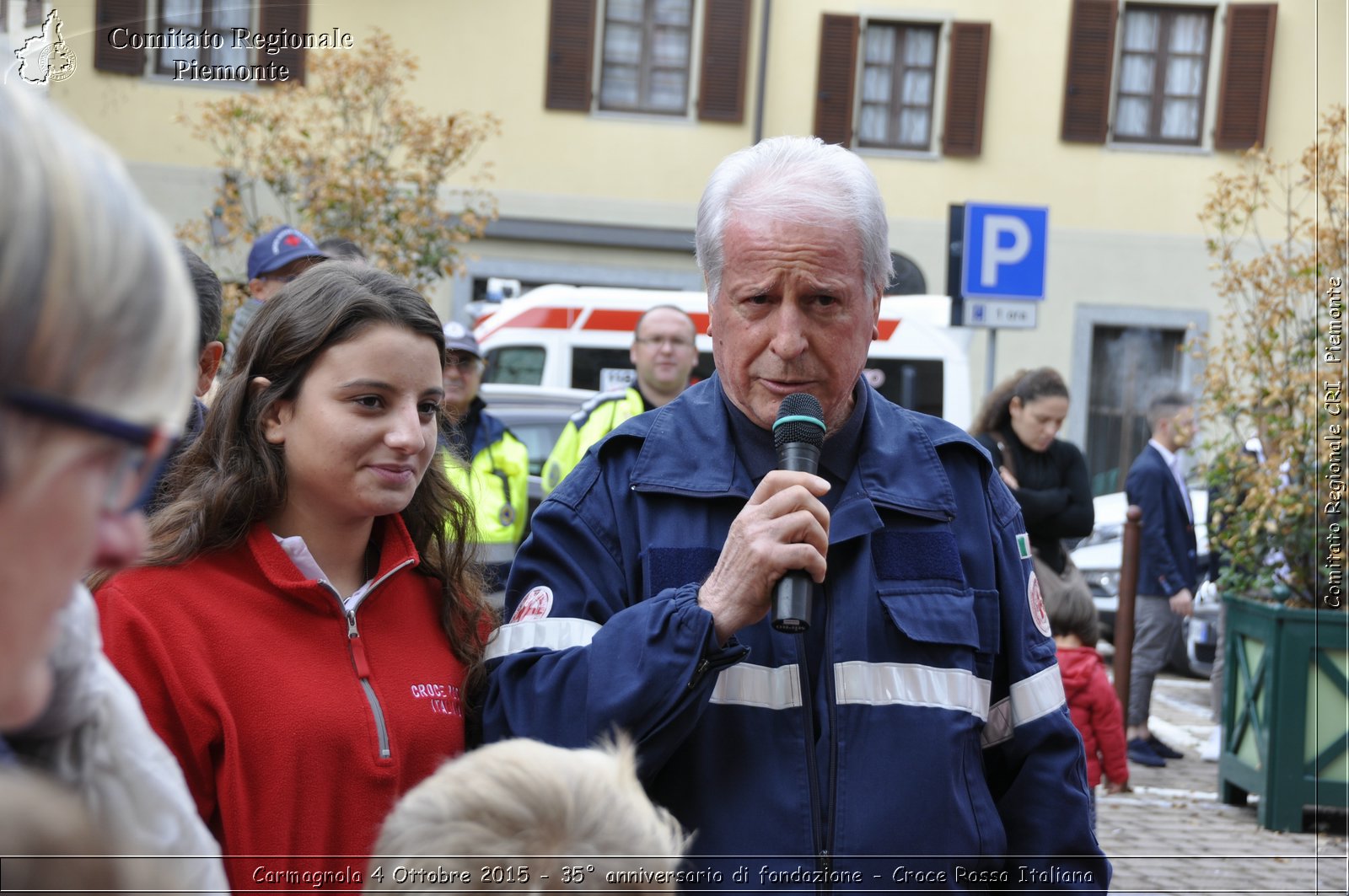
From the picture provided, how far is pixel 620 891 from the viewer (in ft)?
4.43

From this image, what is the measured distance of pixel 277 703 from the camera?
2125 millimetres

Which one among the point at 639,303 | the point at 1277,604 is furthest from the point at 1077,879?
the point at 639,303

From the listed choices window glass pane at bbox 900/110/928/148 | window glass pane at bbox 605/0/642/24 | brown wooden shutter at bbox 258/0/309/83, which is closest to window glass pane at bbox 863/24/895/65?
window glass pane at bbox 900/110/928/148

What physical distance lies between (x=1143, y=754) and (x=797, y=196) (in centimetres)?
708

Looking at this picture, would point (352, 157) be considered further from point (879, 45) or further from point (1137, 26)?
point (1137, 26)

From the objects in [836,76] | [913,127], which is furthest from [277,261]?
[913,127]

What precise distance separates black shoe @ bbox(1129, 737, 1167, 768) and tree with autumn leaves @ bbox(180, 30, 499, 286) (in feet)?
23.3

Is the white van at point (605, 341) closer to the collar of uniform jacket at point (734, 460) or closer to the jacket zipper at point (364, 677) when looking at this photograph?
the collar of uniform jacket at point (734, 460)

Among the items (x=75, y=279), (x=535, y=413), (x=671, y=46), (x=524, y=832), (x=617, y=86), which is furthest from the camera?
(x=617, y=86)

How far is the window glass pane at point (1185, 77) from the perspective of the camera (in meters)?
19.2

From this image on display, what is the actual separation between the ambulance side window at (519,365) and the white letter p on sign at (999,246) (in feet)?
17.6

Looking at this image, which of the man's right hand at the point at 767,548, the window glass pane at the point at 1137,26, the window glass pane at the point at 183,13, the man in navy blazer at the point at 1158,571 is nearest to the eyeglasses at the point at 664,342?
the man in navy blazer at the point at 1158,571

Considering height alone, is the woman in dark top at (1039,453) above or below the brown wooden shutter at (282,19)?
below

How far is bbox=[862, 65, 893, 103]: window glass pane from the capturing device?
19547 mm
